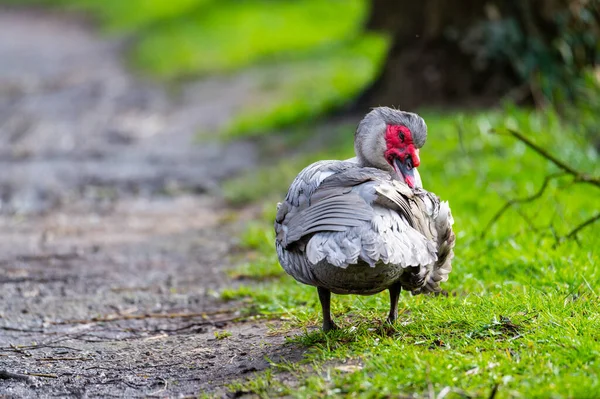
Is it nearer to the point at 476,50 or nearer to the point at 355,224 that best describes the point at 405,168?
the point at 355,224

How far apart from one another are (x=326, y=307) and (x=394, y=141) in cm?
82

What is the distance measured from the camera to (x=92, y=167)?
10531 mm

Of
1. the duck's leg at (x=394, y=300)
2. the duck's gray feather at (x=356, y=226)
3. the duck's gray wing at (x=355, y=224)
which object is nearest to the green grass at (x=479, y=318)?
the duck's leg at (x=394, y=300)

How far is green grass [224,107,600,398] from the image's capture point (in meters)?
3.52

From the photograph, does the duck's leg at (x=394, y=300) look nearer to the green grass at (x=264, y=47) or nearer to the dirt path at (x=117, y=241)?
the dirt path at (x=117, y=241)

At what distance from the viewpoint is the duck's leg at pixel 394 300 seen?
4.15m

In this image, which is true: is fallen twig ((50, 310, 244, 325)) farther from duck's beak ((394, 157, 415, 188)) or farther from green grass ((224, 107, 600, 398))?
duck's beak ((394, 157, 415, 188))

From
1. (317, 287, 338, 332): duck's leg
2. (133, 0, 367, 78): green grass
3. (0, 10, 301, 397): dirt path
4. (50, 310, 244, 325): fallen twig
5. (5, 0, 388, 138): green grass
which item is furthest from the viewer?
(133, 0, 367, 78): green grass

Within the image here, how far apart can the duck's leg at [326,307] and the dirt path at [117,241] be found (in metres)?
0.24

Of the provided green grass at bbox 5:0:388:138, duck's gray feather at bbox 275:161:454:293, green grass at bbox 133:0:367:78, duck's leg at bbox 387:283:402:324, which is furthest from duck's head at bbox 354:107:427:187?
green grass at bbox 133:0:367:78

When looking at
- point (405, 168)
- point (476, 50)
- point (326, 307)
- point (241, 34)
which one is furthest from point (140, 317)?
point (241, 34)

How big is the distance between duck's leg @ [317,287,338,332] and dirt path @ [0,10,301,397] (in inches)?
9.5

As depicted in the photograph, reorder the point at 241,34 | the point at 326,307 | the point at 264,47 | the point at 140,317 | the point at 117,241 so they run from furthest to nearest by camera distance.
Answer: the point at 241,34, the point at 264,47, the point at 117,241, the point at 140,317, the point at 326,307

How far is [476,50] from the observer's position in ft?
33.9
